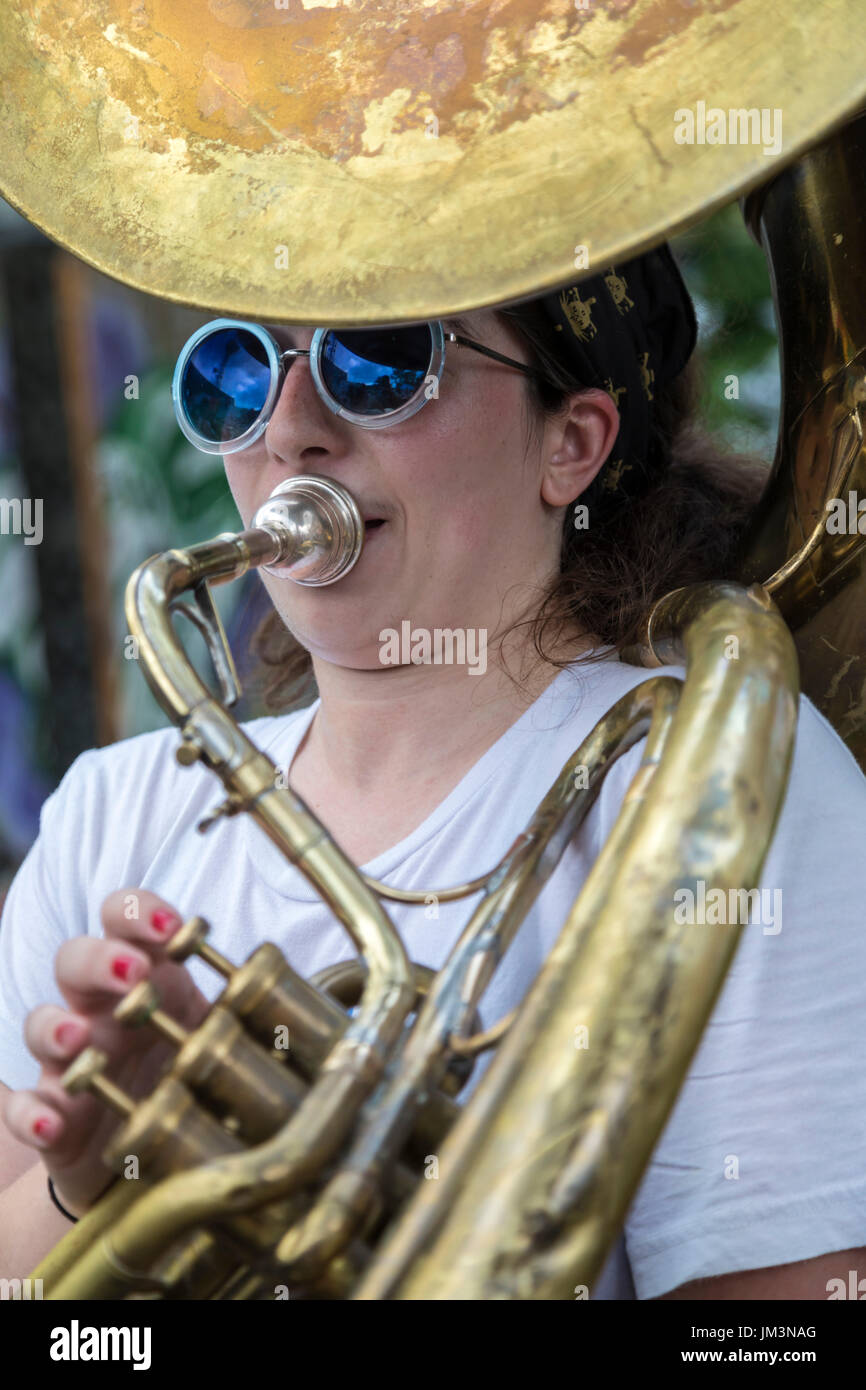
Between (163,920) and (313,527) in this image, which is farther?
(313,527)

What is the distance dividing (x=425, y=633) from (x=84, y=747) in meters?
2.30

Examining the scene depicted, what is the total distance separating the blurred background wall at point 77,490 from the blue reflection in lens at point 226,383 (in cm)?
184

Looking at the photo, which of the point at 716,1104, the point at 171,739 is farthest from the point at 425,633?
the point at 716,1104

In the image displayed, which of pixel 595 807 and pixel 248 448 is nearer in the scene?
pixel 595 807

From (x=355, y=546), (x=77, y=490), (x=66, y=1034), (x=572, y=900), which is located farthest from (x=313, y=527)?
(x=77, y=490)

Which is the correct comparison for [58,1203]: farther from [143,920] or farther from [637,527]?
[637,527]

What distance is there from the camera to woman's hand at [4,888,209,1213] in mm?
727

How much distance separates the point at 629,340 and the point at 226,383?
15.8 inches

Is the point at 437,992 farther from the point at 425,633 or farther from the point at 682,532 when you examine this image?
the point at 682,532

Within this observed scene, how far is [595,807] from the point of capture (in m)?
1.02

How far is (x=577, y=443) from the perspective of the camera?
4.09ft

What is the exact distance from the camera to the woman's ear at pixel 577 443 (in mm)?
1227

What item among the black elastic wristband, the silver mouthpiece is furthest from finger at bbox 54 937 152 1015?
the silver mouthpiece
